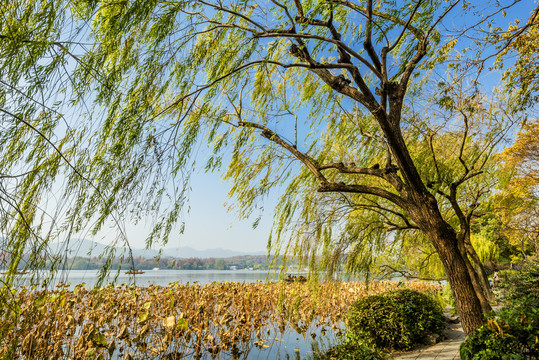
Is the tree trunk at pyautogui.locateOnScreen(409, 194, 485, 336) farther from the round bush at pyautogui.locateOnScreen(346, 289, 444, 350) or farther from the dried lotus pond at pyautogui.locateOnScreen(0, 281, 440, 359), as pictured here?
the round bush at pyautogui.locateOnScreen(346, 289, 444, 350)

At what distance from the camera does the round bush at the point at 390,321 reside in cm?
462

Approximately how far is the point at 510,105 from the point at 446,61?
Answer: 1.28m

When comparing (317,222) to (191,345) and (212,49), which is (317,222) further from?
(191,345)

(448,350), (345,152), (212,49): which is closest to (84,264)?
(212,49)

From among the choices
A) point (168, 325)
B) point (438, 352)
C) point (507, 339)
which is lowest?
point (438, 352)

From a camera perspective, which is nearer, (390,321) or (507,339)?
(507,339)

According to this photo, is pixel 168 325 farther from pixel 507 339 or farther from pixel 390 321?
pixel 507 339

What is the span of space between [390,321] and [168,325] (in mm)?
3224

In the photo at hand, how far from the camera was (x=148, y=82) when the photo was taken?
1.97 m

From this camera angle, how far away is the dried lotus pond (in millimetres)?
3672

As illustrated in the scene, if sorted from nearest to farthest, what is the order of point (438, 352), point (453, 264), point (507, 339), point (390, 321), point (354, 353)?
point (507, 339), point (453, 264), point (354, 353), point (438, 352), point (390, 321)

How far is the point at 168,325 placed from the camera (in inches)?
157

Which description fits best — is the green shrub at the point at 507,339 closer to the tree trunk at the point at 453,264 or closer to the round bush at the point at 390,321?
the tree trunk at the point at 453,264

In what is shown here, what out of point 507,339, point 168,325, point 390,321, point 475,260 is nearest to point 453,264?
point 507,339
